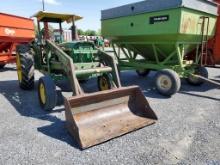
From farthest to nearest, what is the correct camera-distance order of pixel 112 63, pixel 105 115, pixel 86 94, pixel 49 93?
pixel 112 63 → pixel 49 93 → pixel 105 115 → pixel 86 94

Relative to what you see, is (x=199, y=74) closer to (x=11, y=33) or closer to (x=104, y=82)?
(x=104, y=82)

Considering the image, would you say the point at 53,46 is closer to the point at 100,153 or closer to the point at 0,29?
the point at 100,153

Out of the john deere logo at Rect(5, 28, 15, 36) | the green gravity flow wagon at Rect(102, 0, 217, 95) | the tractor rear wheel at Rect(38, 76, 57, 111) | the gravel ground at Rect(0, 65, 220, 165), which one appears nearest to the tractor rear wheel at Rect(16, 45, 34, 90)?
the gravel ground at Rect(0, 65, 220, 165)

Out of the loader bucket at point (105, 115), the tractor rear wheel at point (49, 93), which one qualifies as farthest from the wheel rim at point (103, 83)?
the tractor rear wheel at point (49, 93)

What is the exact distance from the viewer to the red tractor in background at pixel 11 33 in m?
7.51

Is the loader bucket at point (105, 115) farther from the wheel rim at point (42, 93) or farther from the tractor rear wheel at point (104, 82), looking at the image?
the wheel rim at point (42, 93)

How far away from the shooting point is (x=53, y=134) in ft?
11.1

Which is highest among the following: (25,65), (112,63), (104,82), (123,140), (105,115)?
(112,63)

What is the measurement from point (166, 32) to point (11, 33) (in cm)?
547

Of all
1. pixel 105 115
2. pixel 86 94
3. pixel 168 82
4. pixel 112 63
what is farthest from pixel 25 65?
pixel 168 82

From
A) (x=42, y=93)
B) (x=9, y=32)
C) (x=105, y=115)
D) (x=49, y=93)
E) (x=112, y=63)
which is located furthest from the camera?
(x=9, y=32)

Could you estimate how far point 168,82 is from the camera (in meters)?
5.46

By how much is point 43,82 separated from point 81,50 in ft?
3.73

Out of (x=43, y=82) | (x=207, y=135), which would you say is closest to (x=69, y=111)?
(x=43, y=82)
